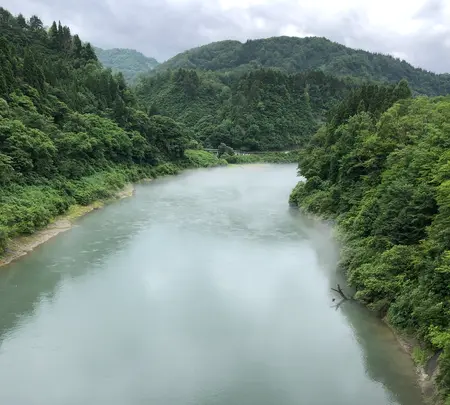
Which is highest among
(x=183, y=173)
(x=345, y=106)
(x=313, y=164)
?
(x=345, y=106)

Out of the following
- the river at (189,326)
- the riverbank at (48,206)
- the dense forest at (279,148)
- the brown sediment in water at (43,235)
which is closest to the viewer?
the river at (189,326)

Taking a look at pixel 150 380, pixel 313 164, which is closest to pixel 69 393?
pixel 150 380

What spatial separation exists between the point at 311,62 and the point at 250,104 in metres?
103

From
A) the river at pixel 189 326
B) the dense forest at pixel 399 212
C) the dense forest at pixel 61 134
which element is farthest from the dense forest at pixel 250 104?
the river at pixel 189 326

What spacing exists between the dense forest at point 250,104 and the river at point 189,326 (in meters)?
62.1

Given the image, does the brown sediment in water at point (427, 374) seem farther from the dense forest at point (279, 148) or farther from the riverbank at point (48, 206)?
the riverbank at point (48, 206)

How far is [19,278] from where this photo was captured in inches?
963

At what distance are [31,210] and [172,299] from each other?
42.7 feet

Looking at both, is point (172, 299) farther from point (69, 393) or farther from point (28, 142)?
point (28, 142)

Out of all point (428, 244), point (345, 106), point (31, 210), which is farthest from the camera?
point (345, 106)

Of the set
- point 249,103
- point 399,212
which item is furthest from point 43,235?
point 249,103

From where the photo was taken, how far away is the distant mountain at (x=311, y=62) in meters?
179

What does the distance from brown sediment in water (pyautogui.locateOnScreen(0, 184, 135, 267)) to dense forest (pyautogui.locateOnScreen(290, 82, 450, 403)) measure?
17596 millimetres

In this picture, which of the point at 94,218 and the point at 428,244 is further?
the point at 94,218
